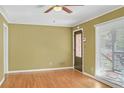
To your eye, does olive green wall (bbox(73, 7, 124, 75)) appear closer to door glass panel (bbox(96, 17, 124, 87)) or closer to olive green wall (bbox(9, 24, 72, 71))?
door glass panel (bbox(96, 17, 124, 87))

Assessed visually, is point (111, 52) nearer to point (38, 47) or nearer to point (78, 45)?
point (78, 45)

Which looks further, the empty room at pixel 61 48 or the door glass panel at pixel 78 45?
the door glass panel at pixel 78 45

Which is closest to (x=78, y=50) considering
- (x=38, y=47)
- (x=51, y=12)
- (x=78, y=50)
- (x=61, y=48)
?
(x=78, y=50)

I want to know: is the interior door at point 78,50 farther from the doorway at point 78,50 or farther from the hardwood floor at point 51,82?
the hardwood floor at point 51,82

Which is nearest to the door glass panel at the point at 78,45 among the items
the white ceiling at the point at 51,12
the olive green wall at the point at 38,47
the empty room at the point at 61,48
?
the empty room at the point at 61,48

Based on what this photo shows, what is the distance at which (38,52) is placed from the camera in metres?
6.76

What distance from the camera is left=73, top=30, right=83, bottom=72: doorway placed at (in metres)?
6.45

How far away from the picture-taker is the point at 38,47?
6742 millimetres

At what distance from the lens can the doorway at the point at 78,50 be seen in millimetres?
6449

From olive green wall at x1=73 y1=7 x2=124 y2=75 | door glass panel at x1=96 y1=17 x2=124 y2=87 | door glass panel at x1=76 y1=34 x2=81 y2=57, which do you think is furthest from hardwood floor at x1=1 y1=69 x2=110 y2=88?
door glass panel at x1=76 y1=34 x2=81 y2=57

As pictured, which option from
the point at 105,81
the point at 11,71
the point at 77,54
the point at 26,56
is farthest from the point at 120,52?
the point at 11,71

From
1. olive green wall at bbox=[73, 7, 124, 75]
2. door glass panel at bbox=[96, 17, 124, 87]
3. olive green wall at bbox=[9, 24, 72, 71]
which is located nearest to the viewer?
door glass panel at bbox=[96, 17, 124, 87]

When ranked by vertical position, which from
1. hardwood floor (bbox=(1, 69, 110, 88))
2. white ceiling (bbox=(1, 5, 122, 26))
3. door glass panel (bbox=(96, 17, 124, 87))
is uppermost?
white ceiling (bbox=(1, 5, 122, 26))
